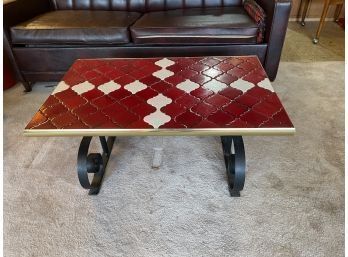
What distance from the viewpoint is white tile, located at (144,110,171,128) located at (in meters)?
0.83

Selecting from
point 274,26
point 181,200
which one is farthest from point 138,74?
point 274,26

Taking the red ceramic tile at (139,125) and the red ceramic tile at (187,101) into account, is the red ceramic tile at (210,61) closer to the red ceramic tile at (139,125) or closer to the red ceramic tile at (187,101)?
the red ceramic tile at (187,101)

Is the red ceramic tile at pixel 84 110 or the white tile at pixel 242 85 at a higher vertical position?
the white tile at pixel 242 85

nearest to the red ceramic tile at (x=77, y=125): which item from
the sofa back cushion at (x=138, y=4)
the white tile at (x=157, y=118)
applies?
the white tile at (x=157, y=118)

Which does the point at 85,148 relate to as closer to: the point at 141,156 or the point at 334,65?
the point at 141,156

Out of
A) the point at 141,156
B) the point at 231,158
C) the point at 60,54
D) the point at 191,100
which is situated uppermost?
the point at 191,100

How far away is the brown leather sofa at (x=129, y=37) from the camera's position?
156cm

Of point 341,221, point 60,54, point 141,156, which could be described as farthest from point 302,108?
point 60,54

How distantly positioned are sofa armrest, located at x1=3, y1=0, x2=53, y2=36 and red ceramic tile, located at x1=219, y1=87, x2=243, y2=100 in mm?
1472

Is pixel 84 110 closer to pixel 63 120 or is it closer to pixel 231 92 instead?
pixel 63 120

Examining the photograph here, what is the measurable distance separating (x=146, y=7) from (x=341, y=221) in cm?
192

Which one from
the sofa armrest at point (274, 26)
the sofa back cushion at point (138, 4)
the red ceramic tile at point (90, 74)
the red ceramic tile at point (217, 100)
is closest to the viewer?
the red ceramic tile at point (217, 100)

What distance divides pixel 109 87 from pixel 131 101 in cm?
15

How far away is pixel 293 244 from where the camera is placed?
0.90m
